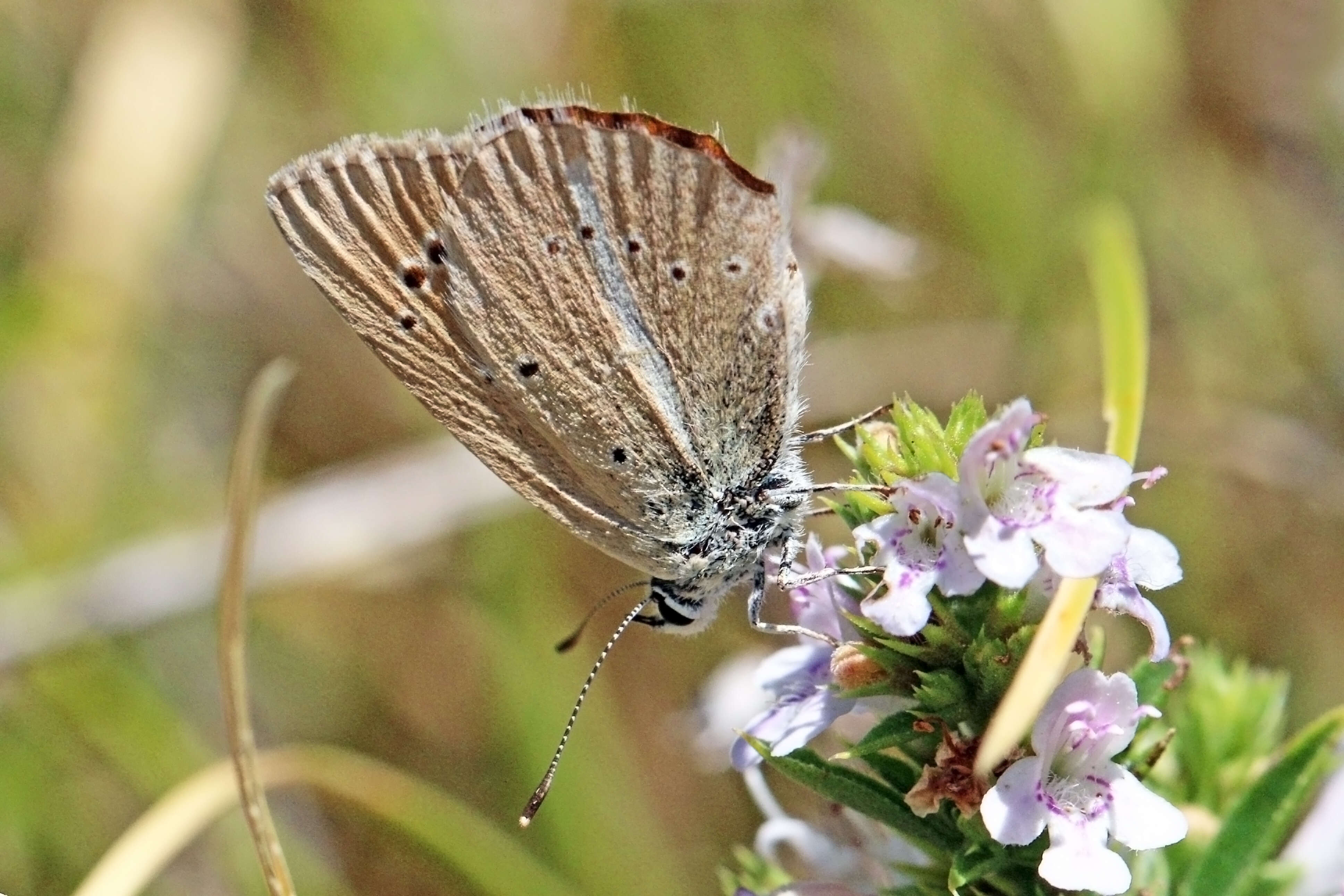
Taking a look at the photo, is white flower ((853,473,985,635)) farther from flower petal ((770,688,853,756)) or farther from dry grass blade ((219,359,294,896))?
dry grass blade ((219,359,294,896))

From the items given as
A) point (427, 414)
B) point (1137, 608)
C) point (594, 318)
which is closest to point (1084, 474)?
point (1137, 608)

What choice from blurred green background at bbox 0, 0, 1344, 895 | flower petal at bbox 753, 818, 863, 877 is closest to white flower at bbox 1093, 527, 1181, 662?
flower petal at bbox 753, 818, 863, 877

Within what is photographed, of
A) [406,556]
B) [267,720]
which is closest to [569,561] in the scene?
[406,556]

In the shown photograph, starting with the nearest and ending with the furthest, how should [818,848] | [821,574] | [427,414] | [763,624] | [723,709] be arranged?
[821,574] → [818,848] → [763,624] → [723,709] → [427,414]

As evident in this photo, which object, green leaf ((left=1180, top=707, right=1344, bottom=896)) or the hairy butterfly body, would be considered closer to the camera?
green leaf ((left=1180, top=707, right=1344, bottom=896))

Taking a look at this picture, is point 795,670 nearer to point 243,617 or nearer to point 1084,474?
point 1084,474
